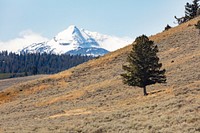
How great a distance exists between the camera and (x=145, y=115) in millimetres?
25406

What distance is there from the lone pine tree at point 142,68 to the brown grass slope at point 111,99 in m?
1.52

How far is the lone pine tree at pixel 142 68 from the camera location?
135ft

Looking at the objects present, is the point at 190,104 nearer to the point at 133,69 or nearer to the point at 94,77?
the point at 133,69

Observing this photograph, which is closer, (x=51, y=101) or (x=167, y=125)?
(x=167, y=125)

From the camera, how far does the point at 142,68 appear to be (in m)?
41.2

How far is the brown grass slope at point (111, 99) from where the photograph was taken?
23.4m

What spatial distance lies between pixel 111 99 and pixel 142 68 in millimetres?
6339

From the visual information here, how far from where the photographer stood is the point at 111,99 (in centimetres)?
4503

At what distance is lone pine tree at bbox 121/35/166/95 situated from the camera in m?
41.2

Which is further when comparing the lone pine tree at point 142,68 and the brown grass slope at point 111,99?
the lone pine tree at point 142,68

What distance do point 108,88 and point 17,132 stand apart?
2950cm

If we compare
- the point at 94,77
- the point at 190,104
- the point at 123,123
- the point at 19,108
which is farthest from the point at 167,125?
the point at 94,77

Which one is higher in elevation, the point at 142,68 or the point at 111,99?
the point at 142,68

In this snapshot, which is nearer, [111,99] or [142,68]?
[142,68]
